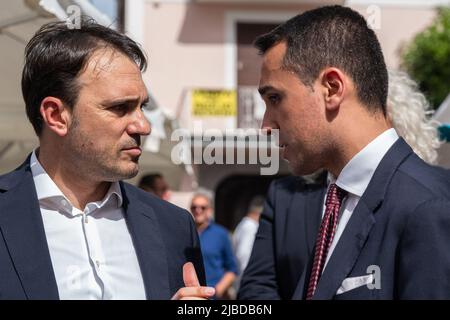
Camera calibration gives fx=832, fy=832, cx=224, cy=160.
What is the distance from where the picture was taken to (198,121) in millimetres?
16828

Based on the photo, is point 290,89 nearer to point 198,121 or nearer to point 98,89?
point 98,89

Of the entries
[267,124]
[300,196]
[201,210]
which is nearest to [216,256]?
[201,210]

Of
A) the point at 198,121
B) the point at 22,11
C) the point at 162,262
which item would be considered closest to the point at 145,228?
the point at 162,262

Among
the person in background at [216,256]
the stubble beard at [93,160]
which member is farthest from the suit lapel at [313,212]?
the person in background at [216,256]

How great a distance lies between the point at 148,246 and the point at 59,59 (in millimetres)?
617

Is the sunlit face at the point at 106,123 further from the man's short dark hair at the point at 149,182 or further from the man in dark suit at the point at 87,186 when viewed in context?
the man's short dark hair at the point at 149,182

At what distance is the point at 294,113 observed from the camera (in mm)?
2275

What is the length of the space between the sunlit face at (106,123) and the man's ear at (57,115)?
20 mm

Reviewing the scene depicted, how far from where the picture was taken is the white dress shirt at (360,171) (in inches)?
86.7

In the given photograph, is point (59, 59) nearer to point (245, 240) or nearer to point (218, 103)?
point (245, 240)

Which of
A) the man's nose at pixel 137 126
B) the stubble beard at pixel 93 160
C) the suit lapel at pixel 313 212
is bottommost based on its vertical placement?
the suit lapel at pixel 313 212

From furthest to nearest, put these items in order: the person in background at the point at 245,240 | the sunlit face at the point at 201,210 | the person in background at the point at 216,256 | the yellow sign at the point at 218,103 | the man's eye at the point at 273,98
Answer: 1. the yellow sign at the point at 218,103
2. the person in background at the point at 245,240
3. the sunlit face at the point at 201,210
4. the person in background at the point at 216,256
5. the man's eye at the point at 273,98
